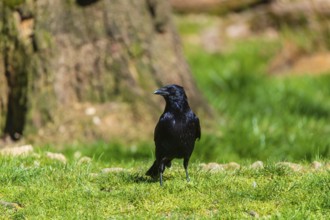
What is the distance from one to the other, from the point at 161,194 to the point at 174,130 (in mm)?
705

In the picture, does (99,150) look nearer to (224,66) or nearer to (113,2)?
(113,2)

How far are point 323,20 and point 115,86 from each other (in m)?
7.60

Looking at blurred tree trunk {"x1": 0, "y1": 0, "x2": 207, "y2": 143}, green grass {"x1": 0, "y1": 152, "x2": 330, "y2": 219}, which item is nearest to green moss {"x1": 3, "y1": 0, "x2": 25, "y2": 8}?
blurred tree trunk {"x1": 0, "y1": 0, "x2": 207, "y2": 143}

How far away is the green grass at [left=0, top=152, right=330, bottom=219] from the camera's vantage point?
564 centimetres

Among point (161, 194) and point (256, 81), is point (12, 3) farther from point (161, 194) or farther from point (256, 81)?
point (256, 81)

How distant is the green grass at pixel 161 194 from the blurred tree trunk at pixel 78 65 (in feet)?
8.39

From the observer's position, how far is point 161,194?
5996 millimetres

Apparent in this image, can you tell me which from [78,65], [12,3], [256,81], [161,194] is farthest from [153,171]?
[256,81]

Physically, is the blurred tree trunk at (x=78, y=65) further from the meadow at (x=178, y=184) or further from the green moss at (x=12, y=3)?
the meadow at (x=178, y=184)

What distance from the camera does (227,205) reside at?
576 centimetres

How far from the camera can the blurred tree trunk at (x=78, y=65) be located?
30.9 ft

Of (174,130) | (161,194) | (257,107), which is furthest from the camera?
(257,107)

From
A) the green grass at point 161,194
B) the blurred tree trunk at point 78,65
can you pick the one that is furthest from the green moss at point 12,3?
the green grass at point 161,194

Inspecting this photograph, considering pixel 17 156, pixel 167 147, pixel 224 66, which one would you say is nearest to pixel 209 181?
pixel 167 147
